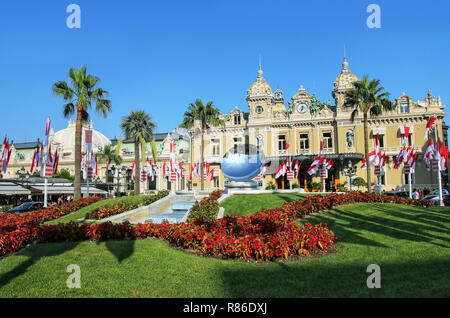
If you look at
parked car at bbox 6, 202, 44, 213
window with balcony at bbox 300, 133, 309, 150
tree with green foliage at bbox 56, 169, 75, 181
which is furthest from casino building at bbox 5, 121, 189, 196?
window with balcony at bbox 300, 133, 309, 150

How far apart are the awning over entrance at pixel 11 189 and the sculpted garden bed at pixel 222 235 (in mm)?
32581

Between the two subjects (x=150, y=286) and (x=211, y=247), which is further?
(x=211, y=247)

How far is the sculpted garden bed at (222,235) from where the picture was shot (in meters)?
8.98

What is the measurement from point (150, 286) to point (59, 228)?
665 cm

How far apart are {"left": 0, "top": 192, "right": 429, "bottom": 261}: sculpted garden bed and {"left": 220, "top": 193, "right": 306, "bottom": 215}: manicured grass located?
200 inches

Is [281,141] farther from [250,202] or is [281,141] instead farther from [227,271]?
[227,271]

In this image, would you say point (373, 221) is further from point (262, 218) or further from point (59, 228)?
point (59, 228)

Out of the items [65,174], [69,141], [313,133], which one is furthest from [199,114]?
[69,141]

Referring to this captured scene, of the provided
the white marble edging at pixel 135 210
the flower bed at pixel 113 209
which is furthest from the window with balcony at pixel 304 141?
the flower bed at pixel 113 209

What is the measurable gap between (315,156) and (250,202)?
2453 centimetres
